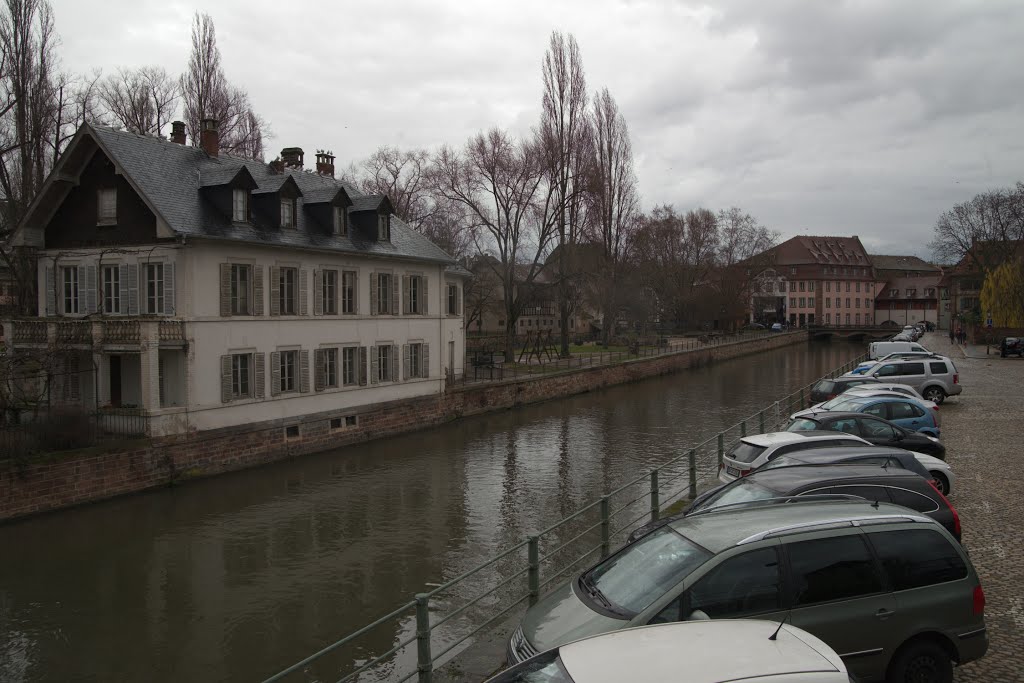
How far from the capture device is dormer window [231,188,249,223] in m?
23.3

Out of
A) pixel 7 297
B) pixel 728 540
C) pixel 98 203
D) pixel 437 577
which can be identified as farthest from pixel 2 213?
pixel 728 540

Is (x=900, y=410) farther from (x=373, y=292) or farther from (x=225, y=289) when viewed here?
(x=225, y=289)

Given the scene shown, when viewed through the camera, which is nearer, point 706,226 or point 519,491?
point 519,491

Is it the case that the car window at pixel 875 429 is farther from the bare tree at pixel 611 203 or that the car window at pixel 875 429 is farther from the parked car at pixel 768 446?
the bare tree at pixel 611 203

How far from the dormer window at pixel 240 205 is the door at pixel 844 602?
21.1m

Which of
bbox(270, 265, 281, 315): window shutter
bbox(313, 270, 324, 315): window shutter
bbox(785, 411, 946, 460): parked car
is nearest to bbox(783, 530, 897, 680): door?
bbox(785, 411, 946, 460): parked car

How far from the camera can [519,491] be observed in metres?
19.9

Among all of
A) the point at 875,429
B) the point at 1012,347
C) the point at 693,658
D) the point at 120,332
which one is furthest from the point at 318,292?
the point at 1012,347

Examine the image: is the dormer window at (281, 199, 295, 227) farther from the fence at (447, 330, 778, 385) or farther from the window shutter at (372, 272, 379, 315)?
the fence at (447, 330, 778, 385)

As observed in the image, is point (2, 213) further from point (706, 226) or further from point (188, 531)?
point (706, 226)

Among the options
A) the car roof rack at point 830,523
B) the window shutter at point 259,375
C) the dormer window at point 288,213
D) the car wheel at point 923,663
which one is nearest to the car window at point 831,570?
the car roof rack at point 830,523

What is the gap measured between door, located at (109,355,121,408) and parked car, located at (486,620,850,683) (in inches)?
889

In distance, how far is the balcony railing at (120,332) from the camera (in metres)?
20.8

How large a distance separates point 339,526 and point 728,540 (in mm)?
12631
